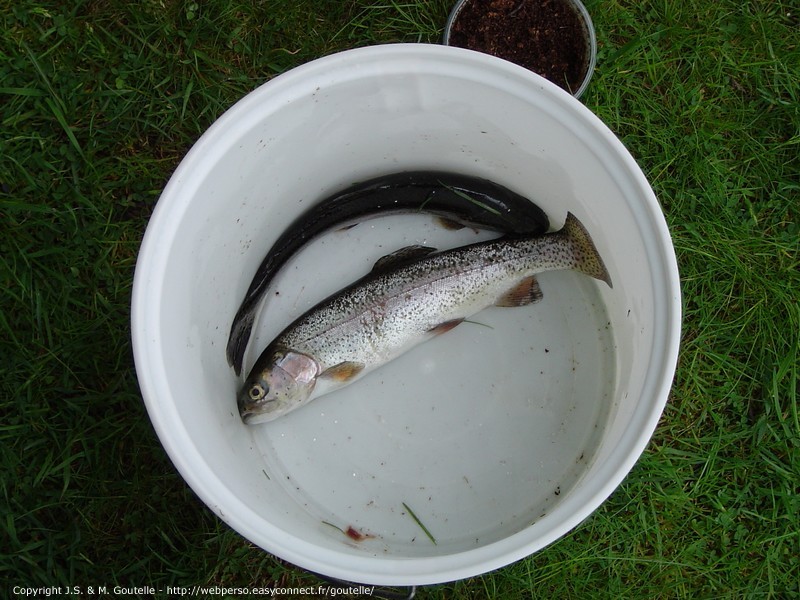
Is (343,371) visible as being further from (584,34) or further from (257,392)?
(584,34)

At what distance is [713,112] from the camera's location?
8.11ft

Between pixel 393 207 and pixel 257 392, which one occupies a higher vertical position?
pixel 393 207

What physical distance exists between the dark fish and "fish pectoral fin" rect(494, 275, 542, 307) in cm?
18

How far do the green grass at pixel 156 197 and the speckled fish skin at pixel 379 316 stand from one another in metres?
0.61

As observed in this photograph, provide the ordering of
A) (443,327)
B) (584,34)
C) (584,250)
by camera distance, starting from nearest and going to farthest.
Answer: (584,250), (443,327), (584,34)

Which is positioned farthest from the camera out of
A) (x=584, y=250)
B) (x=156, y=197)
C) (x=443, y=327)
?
(x=156, y=197)

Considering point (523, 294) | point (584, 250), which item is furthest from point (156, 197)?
point (584, 250)

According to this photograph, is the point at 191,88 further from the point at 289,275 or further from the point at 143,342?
the point at 143,342

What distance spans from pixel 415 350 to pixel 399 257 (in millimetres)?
366

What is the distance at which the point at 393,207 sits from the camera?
224cm

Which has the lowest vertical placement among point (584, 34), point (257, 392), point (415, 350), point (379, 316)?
point (415, 350)

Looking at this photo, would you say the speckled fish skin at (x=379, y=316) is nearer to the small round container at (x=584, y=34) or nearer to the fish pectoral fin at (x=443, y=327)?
the fish pectoral fin at (x=443, y=327)

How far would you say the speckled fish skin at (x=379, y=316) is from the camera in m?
2.07

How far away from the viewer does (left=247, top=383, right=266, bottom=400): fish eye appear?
2.05 meters
